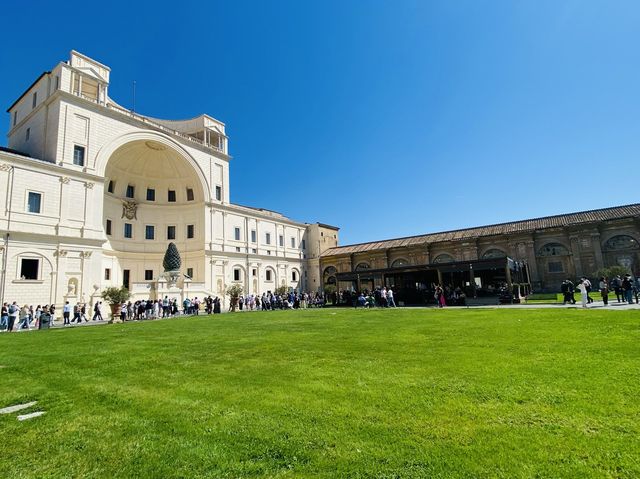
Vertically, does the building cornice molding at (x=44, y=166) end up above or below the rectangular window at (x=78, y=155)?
below

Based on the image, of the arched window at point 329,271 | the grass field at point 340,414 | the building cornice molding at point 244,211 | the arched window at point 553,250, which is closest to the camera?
the grass field at point 340,414

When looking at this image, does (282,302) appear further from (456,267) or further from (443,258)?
(443,258)

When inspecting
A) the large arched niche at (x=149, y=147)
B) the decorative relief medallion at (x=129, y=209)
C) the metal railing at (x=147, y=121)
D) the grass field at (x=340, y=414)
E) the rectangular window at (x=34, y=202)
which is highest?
the metal railing at (x=147, y=121)

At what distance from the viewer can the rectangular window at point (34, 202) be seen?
25.4 meters

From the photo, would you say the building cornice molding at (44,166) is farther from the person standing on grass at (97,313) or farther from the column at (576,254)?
the column at (576,254)

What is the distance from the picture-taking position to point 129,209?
3750 centimetres

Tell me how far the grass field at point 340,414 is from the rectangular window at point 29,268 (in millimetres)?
22484

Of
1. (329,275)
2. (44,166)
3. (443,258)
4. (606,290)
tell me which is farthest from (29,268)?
(443,258)

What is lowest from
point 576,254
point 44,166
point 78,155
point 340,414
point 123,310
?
point 340,414

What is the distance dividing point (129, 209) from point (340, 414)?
40.0 m

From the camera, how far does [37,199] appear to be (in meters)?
25.8

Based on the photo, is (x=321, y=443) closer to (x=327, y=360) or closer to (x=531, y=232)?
(x=327, y=360)

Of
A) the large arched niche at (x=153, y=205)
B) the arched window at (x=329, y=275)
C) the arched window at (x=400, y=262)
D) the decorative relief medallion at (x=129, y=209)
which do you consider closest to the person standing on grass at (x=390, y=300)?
the arched window at (x=400, y=262)

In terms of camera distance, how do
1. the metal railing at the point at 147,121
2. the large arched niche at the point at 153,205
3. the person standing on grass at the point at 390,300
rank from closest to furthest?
the person standing on grass at the point at 390,300 < the metal railing at the point at 147,121 < the large arched niche at the point at 153,205
